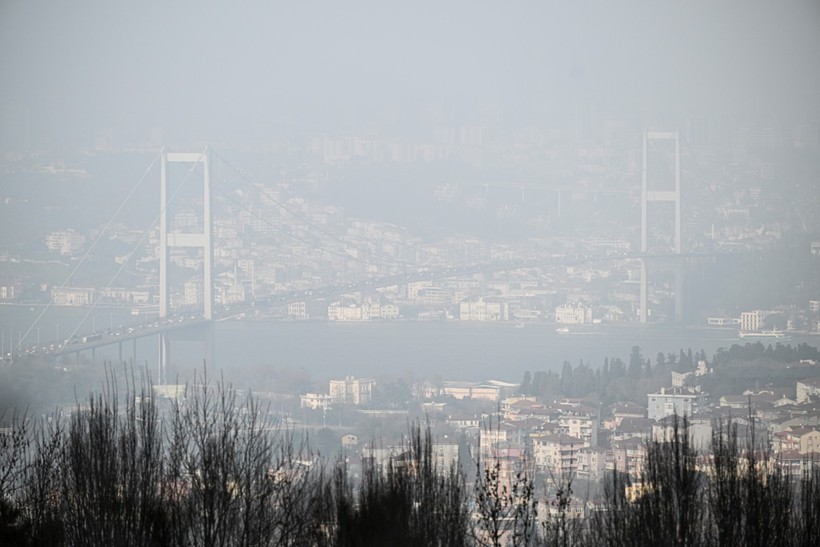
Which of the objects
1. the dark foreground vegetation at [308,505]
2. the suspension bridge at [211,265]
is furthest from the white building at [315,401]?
the dark foreground vegetation at [308,505]

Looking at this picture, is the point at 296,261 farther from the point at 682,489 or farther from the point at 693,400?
the point at 682,489

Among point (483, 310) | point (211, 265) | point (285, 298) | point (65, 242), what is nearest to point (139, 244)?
point (65, 242)

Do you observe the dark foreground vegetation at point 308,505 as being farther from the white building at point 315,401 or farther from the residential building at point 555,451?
the white building at point 315,401

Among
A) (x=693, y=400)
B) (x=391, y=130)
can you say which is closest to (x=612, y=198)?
(x=391, y=130)

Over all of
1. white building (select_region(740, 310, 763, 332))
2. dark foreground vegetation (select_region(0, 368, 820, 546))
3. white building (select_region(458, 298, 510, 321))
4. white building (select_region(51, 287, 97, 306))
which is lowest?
dark foreground vegetation (select_region(0, 368, 820, 546))

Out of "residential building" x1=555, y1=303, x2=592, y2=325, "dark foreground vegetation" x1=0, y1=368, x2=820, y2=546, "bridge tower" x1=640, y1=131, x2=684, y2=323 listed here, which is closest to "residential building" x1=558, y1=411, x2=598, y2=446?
Answer: "dark foreground vegetation" x1=0, y1=368, x2=820, y2=546

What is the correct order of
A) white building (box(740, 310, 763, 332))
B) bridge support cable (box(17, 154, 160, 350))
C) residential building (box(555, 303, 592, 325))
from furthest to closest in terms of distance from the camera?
1. residential building (box(555, 303, 592, 325))
2. white building (box(740, 310, 763, 332))
3. bridge support cable (box(17, 154, 160, 350))

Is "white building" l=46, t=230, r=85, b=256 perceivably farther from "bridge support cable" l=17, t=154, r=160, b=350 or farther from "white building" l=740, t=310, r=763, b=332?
"white building" l=740, t=310, r=763, b=332
